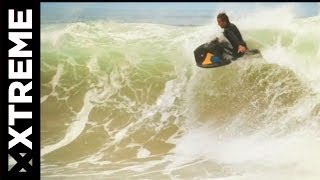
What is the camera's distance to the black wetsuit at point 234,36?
5.75 ft

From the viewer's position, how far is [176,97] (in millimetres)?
1777

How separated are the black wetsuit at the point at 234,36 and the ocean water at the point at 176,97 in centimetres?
2

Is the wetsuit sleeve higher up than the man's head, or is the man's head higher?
the man's head

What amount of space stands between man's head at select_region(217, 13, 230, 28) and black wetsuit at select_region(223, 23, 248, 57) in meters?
0.01

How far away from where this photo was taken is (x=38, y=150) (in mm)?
1722

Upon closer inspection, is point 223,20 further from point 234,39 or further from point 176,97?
point 176,97

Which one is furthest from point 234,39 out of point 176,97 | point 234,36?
point 176,97

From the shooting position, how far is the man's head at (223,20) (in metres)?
1.75

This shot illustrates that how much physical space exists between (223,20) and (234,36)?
7cm

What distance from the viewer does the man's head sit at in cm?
175

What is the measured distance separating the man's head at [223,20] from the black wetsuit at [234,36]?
14 millimetres

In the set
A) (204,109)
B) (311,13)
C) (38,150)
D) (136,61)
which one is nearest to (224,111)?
(204,109)

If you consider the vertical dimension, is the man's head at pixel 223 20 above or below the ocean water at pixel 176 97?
above

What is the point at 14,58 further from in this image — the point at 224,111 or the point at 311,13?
the point at 311,13
